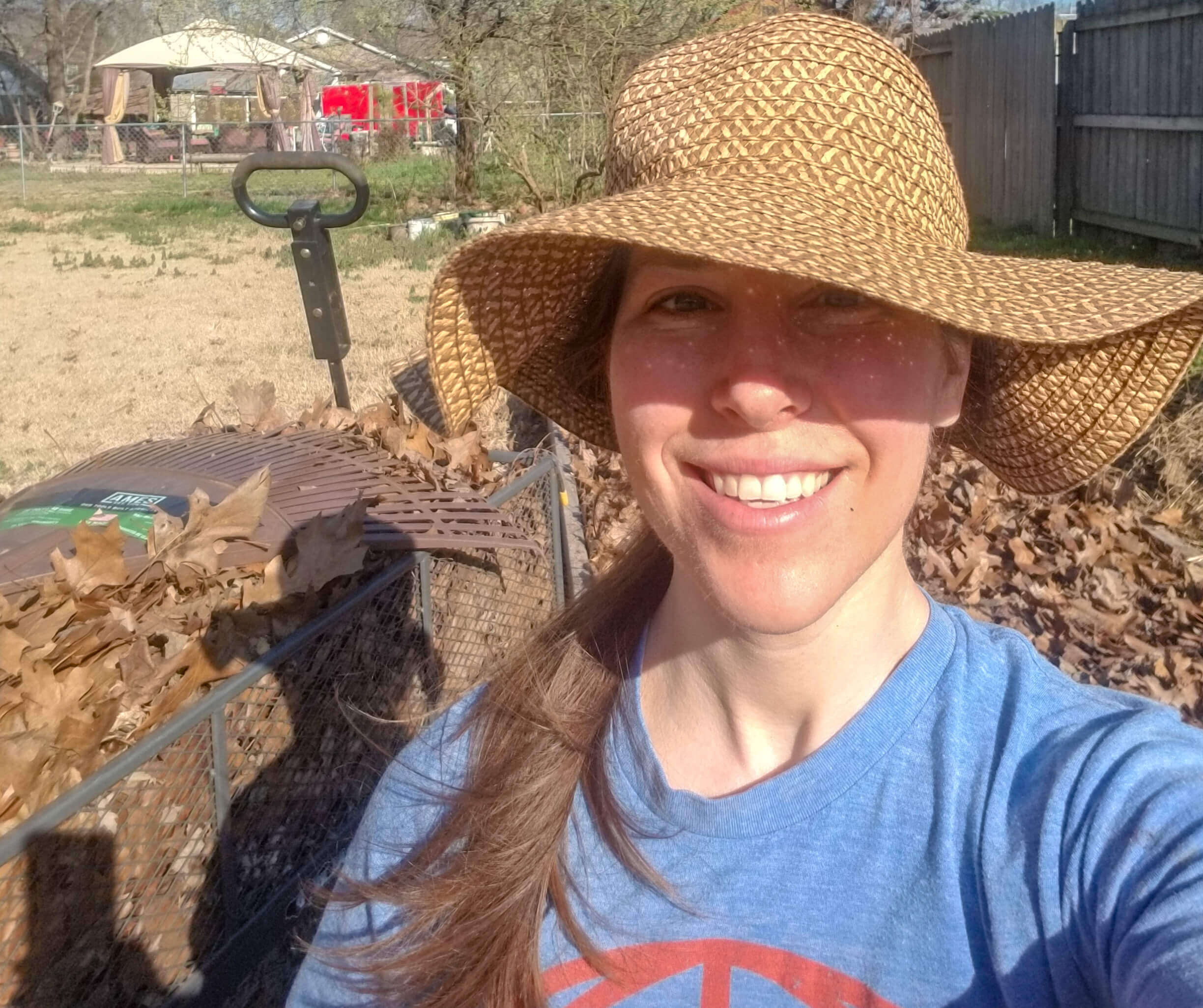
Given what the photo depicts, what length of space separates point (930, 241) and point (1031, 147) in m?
12.9

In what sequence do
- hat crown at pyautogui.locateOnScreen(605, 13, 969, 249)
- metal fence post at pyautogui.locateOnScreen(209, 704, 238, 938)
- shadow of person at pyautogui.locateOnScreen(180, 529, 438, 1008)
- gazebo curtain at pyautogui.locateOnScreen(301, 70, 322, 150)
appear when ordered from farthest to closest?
gazebo curtain at pyautogui.locateOnScreen(301, 70, 322, 150) → shadow of person at pyautogui.locateOnScreen(180, 529, 438, 1008) → metal fence post at pyautogui.locateOnScreen(209, 704, 238, 938) → hat crown at pyautogui.locateOnScreen(605, 13, 969, 249)

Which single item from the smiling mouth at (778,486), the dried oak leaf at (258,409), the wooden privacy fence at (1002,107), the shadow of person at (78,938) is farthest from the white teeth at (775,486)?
the wooden privacy fence at (1002,107)

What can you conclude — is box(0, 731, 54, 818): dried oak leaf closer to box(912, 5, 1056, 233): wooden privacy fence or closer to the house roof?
box(912, 5, 1056, 233): wooden privacy fence

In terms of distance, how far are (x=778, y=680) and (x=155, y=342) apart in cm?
922

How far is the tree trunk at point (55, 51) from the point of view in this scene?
44.0 metres

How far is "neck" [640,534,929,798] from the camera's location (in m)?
1.45

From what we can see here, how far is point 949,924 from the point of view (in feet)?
4.00

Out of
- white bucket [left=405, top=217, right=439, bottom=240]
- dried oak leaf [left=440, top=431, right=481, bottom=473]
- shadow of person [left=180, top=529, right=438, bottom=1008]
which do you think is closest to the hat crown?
shadow of person [left=180, top=529, right=438, bottom=1008]

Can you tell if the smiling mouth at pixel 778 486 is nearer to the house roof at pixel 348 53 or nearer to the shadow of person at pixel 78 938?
the shadow of person at pixel 78 938

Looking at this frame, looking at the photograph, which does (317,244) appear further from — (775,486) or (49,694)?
(775,486)

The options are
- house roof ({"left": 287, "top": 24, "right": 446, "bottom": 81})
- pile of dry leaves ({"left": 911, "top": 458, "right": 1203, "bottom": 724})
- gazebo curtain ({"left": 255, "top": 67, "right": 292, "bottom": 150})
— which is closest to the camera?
pile of dry leaves ({"left": 911, "top": 458, "right": 1203, "bottom": 724})

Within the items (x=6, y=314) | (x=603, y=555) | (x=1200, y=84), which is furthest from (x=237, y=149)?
(x=603, y=555)

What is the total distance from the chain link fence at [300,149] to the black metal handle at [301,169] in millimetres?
8306

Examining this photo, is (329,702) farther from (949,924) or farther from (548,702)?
(949,924)
